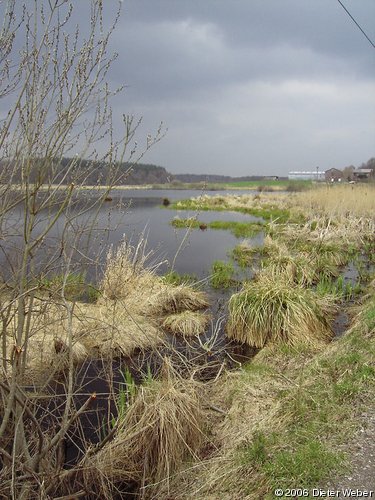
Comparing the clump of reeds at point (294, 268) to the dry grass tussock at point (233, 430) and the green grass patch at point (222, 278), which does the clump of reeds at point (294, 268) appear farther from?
the dry grass tussock at point (233, 430)

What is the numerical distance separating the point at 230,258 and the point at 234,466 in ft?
35.4

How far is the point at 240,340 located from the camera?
7.20 metres

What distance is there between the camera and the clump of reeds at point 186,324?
7.46 m

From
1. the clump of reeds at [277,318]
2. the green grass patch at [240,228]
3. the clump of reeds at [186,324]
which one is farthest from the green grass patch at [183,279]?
the green grass patch at [240,228]

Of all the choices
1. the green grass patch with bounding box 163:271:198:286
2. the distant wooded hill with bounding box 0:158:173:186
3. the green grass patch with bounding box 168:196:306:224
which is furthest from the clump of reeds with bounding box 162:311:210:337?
the green grass patch with bounding box 168:196:306:224

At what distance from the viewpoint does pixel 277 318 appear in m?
6.95

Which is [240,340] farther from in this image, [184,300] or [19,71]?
[19,71]

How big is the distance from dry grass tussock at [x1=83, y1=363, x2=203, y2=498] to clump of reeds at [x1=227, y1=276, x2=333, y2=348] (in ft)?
10.1

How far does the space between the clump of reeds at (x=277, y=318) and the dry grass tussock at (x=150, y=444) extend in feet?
10.1

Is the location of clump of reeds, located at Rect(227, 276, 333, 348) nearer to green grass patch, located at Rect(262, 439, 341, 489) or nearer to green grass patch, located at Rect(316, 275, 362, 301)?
green grass patch, located at Rect(316, 275, 362, 301)

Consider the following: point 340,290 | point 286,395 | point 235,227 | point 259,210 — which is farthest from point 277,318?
point 259,210

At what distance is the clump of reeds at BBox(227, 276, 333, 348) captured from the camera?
681cm

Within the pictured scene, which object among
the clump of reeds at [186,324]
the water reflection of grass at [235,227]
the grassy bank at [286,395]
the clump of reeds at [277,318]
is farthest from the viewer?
the water reflection of grass at [235,227]

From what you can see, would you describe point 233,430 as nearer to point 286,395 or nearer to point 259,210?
point 286,395
